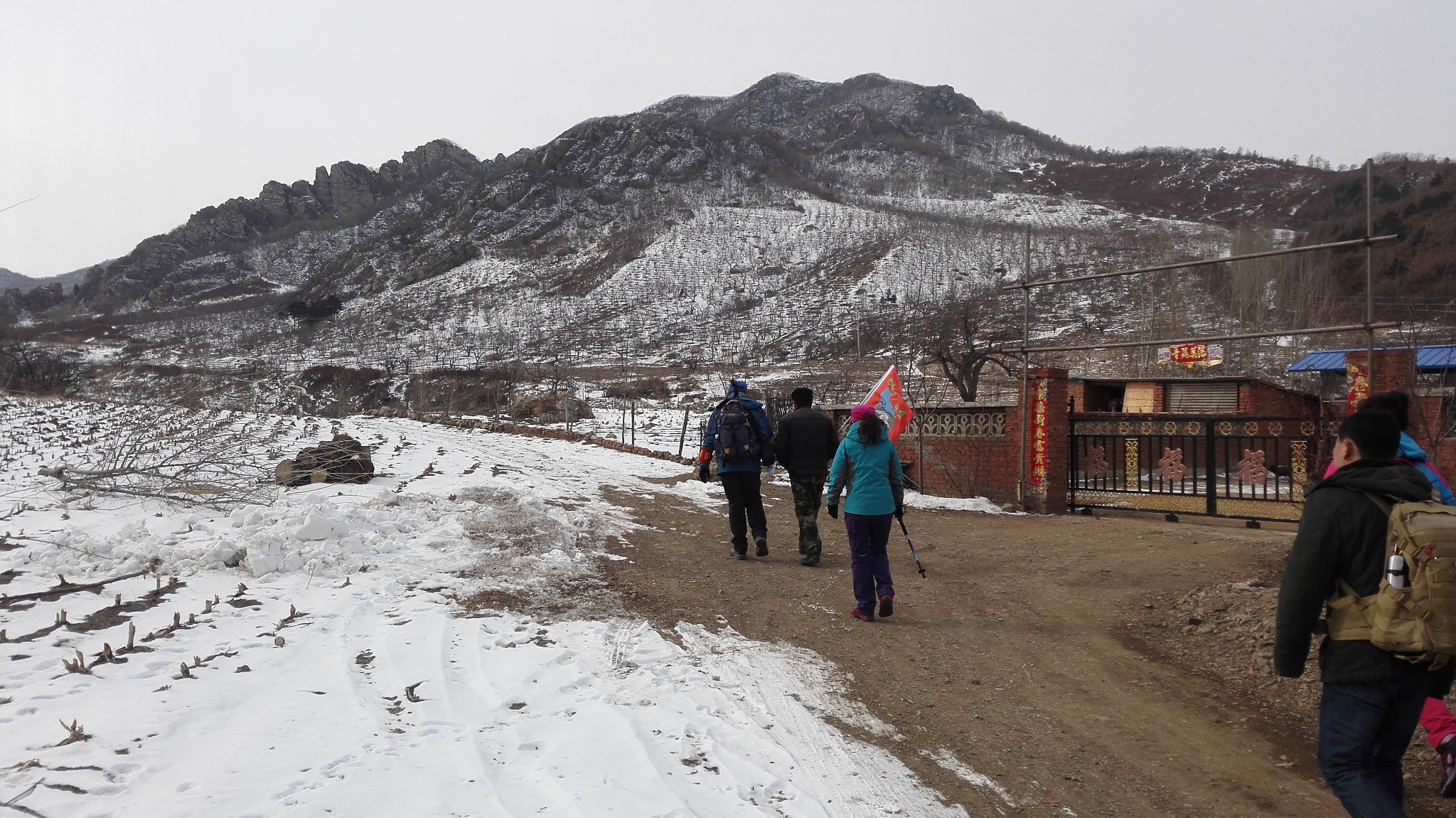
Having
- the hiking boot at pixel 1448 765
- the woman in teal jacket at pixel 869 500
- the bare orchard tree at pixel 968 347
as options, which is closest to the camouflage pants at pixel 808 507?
the woman in teal jacket at pixel 869 500

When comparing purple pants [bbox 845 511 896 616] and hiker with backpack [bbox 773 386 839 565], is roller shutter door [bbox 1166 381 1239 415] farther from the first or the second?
purple pants [bbox 845 511 896 616]

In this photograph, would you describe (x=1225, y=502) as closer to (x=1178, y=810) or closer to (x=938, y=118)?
(x=1178, y=810)

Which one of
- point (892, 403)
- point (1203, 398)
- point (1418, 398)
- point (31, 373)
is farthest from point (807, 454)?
point (31, 373)

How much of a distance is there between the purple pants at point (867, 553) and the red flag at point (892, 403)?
4.94m

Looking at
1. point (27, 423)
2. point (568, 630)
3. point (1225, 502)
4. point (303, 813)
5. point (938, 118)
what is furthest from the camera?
point (938, 118)

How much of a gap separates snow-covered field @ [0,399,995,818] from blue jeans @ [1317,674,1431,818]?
1337 millimetres

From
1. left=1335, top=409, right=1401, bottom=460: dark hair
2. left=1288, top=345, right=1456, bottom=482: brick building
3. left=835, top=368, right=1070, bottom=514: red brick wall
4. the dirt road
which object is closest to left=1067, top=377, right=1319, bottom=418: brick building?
left=835, top=368, right=1070, bottom=514: red brick wall

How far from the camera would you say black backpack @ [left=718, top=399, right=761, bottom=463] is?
788cm

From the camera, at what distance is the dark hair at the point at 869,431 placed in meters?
6.12

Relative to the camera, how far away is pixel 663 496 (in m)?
12.1

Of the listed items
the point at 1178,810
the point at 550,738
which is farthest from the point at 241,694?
the point at 1178,810

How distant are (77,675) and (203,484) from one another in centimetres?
464

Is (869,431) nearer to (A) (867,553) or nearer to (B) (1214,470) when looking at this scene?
(A) (867,553)

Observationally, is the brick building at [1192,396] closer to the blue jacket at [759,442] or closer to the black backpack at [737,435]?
Answer: the blue jacket at [759,442]
